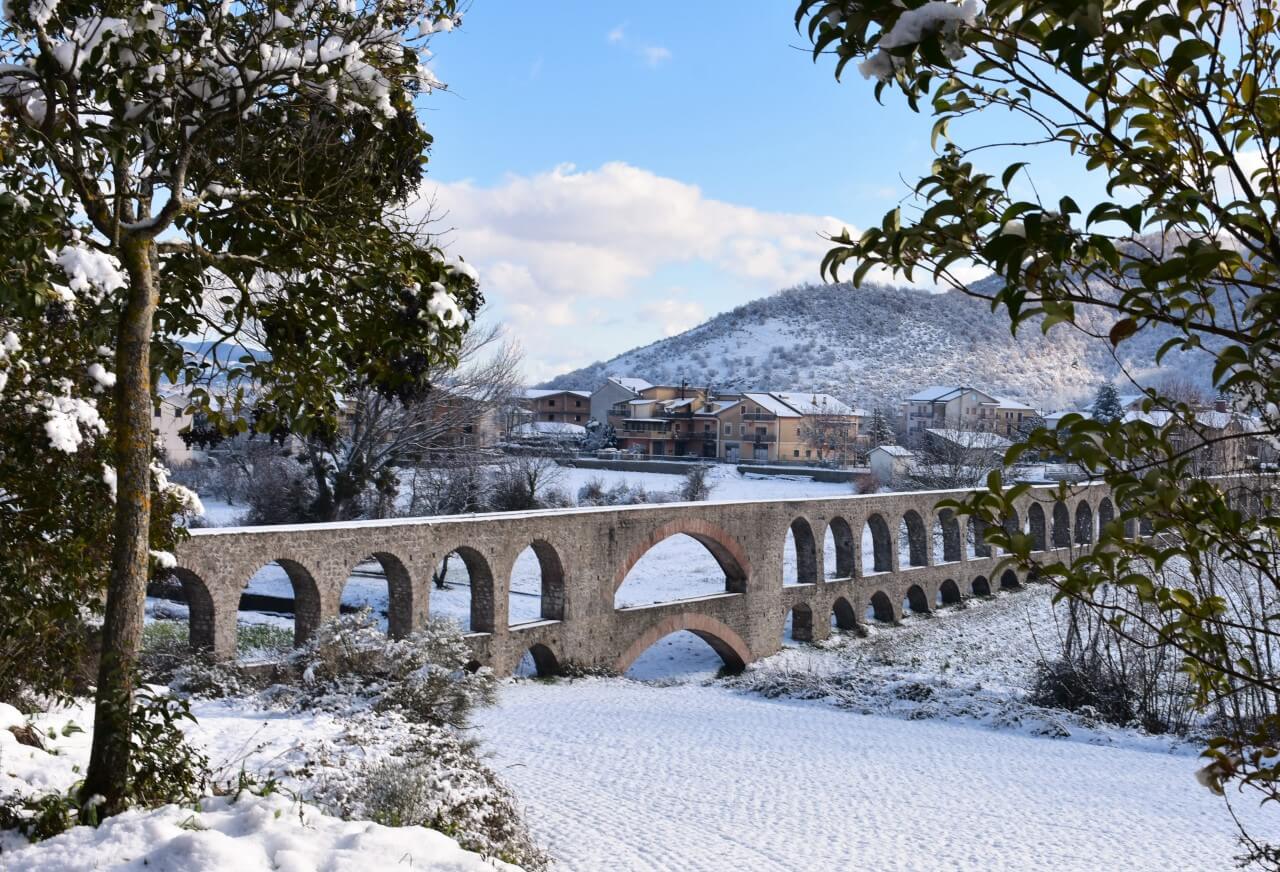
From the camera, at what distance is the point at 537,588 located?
30484 mm

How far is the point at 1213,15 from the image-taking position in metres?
2.11

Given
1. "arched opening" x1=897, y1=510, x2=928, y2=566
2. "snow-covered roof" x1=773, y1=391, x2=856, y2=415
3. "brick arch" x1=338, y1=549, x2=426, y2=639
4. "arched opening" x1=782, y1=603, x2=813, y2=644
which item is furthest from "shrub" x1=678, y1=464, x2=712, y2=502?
"brick arch" x1=338, y1=549, x2=426, y2=639

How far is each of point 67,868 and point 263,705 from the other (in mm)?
7067

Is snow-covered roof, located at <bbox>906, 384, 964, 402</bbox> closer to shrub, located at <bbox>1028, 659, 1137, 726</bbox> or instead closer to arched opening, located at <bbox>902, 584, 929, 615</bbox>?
arched opening, located at <bbox>902, 584, 929, 615</bbox>

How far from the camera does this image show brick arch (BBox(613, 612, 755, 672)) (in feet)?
67.6

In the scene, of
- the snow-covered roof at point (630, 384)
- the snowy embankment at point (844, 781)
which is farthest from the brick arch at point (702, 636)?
the snow-covered roof at point (630, 384)

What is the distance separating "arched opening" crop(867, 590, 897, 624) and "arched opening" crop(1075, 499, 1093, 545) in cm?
1223

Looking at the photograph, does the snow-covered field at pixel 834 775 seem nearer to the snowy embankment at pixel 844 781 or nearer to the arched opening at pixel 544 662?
the snowy embankment at pixel 844 781

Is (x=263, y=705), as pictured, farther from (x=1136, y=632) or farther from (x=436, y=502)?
(x=436, y=502)

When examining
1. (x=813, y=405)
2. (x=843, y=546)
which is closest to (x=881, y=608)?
(x=843, y=546)

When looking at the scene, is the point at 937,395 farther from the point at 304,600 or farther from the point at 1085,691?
the point at 304,600

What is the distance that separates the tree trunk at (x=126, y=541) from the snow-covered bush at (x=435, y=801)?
1980 millimetres

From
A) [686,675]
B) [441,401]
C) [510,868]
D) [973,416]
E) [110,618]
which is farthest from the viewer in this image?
[973,416]

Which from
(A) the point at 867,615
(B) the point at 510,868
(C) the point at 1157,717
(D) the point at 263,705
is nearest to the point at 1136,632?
Result: (C) the point at 1157,717
